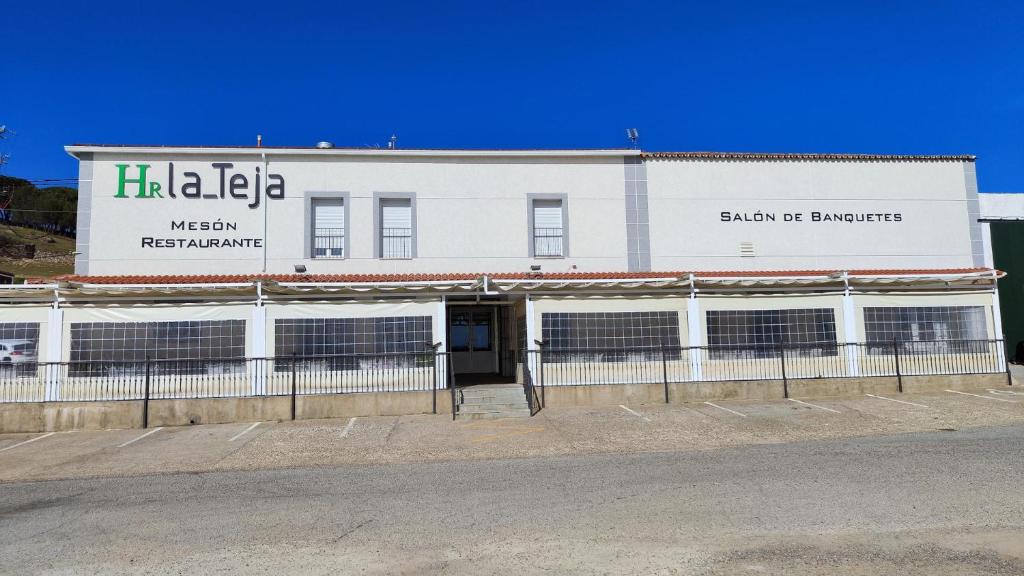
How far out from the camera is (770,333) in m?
17.3

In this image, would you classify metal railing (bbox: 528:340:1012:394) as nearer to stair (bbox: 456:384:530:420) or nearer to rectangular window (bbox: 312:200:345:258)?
stair (bbox: 456:384:530:420)

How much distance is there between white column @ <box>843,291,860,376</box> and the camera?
55.7 feet

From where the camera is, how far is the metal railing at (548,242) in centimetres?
1938

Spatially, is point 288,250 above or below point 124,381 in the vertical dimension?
above

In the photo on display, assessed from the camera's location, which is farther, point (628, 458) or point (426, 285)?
point (426, 285)

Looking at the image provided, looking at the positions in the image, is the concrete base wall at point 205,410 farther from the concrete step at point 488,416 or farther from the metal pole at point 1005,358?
the metal pole at point 1005,358

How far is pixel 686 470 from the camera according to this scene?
8.69 meters

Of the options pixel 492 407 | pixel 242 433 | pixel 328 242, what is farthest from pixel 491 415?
pixel 328 242

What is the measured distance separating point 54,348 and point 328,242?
697 centimetres

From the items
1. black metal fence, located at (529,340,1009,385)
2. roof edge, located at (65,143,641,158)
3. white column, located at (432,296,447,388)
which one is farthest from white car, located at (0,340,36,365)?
black metal fence, located at (529,340,1009,385)

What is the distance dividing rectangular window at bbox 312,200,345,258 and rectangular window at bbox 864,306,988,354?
14.4 m

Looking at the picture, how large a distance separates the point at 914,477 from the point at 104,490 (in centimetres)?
1000

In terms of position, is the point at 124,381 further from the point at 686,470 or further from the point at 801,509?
the point at 801,509

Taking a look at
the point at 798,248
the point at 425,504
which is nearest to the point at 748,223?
the point at 798,248
